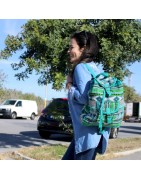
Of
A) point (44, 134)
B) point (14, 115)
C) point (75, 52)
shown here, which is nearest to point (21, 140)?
point (44, 134)

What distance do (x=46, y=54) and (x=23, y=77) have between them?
3.45ft

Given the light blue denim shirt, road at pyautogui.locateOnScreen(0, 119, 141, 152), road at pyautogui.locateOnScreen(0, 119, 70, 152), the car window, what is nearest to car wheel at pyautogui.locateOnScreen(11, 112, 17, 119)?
road at pyautogui.locateOnScreen(0, 119, 141, 152)

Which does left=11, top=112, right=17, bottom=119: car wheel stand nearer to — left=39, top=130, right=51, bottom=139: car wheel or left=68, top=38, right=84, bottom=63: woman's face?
left=39, top=130, right=51, bottom=139: car wheel

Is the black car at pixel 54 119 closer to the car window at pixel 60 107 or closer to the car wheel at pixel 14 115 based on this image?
the car window at pixel 60 107

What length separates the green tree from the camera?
8.70 m

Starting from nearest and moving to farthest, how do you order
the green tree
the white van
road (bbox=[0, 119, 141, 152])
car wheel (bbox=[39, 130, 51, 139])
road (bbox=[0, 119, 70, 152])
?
1. the green tree
2. road (bbox=[0, 119, 70, 152])
3. road (bbox=[0, 119, 141, 152])
4. car wheel (bbox=[39, 130, 51, 139])
5. the white van

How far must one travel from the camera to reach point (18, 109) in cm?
3206

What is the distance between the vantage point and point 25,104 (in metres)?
33.0

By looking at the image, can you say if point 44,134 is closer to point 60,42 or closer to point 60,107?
point 60,107

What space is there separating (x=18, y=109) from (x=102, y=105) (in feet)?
97.0

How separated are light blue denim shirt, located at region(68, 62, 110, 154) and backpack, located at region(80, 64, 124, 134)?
46 mm

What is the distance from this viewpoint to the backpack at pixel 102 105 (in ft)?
9.46

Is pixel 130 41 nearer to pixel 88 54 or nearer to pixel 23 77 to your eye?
pixel 23 77
